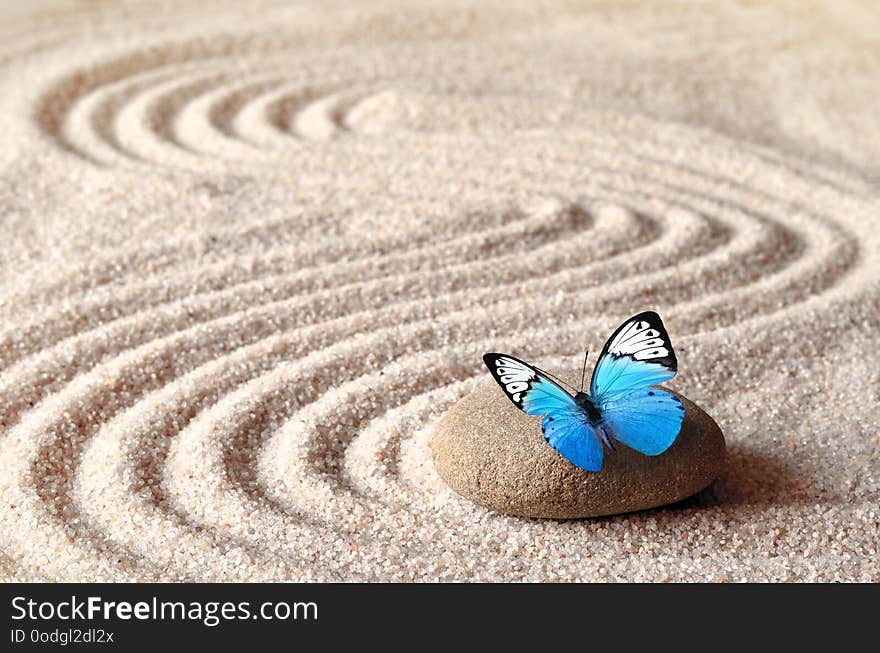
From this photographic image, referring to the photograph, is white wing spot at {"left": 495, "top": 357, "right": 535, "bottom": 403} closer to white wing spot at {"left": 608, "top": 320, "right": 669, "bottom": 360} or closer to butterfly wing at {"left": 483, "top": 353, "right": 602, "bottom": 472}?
butterfly wing at {"left": 483, "top": 353, "right": 602, "bottom": 472}

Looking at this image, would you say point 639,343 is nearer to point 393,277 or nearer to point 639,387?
point 639,387

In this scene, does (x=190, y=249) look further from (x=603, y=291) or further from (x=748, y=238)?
(x=748, y=238)

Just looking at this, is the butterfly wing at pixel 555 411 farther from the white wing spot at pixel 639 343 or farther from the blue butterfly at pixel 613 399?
the white wing spot at pixel 639 343

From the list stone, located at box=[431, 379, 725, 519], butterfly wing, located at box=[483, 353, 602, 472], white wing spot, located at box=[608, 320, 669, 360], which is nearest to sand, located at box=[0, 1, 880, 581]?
stone, located at box=[431, 379, 725, 519]

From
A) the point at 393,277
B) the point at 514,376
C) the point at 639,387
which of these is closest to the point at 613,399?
the point at 639,387

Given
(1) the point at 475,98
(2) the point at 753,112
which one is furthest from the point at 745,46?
(1) the point at 475,98

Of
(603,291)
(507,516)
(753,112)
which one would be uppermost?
(753,112)

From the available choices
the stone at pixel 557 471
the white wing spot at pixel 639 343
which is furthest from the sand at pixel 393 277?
the white wing spot at pixel 639 343
